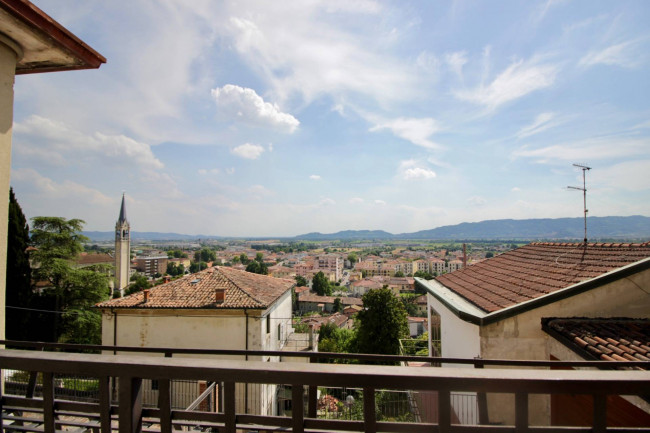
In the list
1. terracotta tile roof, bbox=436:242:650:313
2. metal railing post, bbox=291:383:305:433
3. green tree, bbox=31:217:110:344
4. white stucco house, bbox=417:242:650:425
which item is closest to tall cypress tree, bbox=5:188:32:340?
→ green tree, bbox=31:217:110:344

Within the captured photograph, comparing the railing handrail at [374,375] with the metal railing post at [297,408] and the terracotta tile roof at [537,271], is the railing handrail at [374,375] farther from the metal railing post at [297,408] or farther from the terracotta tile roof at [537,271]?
the terracotta tile roof at [537,271]

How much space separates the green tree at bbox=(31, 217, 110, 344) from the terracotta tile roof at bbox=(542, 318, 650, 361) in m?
25.9

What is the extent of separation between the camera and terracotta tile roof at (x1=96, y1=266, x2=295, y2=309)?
1338 centimetres

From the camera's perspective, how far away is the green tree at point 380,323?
1076 inches

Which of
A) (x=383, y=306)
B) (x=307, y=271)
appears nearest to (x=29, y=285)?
(x=383, y=306)

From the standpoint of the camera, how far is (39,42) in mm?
2230

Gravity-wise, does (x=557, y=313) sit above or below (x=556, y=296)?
below

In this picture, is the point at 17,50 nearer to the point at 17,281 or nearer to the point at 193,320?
the point at 193,320

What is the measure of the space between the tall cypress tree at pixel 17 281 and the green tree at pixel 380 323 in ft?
73.7

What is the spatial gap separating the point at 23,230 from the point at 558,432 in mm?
27701

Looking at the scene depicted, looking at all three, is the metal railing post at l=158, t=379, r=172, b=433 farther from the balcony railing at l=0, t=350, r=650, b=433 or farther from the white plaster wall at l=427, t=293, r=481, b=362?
the white plaster wall at l=427, t=293, r=481, b=362

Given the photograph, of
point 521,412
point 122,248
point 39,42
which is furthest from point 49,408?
point 122,248

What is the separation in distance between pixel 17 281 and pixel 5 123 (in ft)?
78.1

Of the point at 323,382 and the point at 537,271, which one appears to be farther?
the point at 537,271
